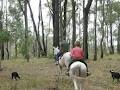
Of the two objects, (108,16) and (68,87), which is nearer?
(68,87)

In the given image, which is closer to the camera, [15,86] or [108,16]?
[15,86]

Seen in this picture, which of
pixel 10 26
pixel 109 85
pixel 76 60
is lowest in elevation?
pixel 109 85

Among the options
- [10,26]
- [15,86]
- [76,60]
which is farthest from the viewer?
[10,26]

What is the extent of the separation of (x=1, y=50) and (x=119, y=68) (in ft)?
109

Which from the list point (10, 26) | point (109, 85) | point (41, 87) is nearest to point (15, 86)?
point (41, 87)

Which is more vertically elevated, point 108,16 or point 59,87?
point 108,16

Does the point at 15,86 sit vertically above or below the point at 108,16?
below

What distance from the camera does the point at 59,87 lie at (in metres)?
16.3

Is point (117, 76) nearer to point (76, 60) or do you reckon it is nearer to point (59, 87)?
point (59, 87)

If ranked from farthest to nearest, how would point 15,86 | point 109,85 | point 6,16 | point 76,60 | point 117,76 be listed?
point 6,16 → point 117,76 → point 109,85 → point 15,86 → point 76,60

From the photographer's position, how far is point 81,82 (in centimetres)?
1335

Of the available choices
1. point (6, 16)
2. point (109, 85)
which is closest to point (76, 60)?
point (109, 85)

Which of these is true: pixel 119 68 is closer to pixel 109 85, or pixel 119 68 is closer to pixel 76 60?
pixel 109 85

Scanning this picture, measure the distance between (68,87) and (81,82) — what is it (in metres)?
3.12
